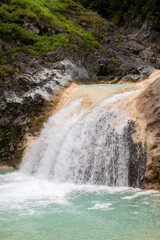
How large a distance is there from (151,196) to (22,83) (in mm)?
8609

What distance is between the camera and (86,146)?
852cm

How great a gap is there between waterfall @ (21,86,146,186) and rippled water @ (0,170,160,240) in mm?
606

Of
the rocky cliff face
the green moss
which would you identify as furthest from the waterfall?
the green moss

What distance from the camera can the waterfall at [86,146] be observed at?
764cm

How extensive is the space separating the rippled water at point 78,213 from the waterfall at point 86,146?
61 cm

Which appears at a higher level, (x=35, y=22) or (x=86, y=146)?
(x=35, y=22)

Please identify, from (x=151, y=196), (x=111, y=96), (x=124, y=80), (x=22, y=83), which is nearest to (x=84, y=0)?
(x=124, y=80)

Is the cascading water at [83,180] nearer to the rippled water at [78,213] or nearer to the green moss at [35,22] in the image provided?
the rippled water at [78,213]

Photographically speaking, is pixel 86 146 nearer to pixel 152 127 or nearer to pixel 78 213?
pixel 152 127

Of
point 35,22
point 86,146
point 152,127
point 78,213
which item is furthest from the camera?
point 35,22

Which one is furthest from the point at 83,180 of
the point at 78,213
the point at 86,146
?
the point at 78,213

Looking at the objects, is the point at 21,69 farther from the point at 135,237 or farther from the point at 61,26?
the point at 135,237

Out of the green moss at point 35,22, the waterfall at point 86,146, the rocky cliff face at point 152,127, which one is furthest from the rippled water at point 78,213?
the green moss at point 35,22

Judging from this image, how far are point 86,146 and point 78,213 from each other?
11.1 feet
